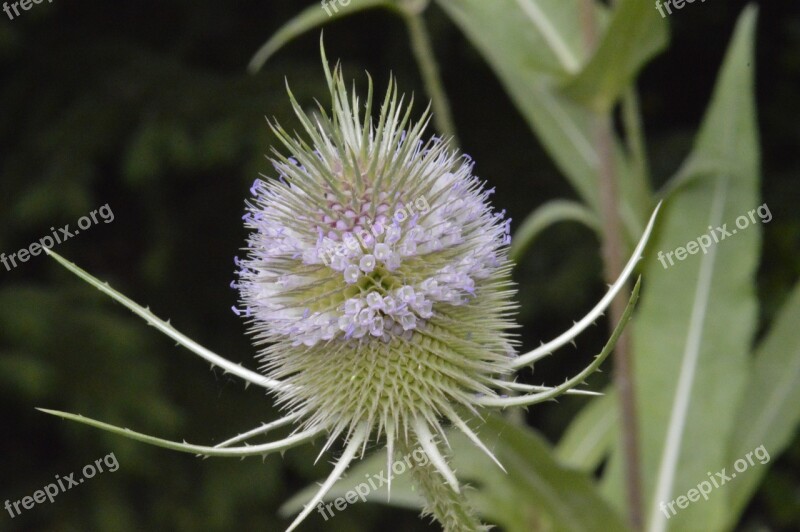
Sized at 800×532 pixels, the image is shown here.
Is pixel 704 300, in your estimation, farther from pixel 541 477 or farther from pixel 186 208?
pixel 186 208

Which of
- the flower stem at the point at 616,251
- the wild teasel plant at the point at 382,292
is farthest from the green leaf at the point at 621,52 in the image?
the wild teasel plant at the point at 382,292

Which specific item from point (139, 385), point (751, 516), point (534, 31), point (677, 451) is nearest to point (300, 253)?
point (534, 31)

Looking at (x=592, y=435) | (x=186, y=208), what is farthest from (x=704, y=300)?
(x=186, y=208)

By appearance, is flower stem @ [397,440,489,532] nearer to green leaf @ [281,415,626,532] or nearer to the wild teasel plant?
the wild teasel plant

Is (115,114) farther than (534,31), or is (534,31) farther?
(115,114)

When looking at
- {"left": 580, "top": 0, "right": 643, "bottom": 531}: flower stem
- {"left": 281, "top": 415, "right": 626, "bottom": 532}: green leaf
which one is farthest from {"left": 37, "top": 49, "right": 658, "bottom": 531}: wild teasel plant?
{"left": 580, "top": 0, "right": 643, "bottom": 531}: flower stem

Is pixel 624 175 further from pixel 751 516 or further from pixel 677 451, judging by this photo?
pixel 751 516

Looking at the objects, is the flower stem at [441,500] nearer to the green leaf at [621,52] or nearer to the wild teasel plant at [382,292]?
the wild teasel plant at [382,292]
